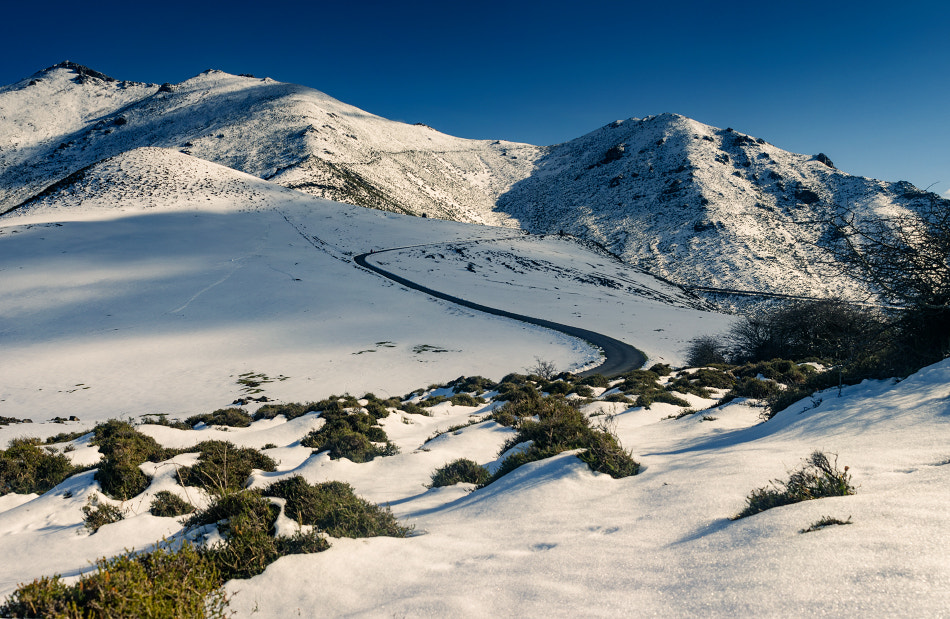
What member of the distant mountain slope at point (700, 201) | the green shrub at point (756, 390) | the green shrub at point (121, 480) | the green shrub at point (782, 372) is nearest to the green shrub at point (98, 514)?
the green shrub at point (121, 480)

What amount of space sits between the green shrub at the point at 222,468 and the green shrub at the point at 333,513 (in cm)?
194

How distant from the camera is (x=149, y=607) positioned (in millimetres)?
2566

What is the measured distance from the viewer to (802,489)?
11.9 feet

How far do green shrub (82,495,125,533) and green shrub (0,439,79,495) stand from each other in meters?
2.79

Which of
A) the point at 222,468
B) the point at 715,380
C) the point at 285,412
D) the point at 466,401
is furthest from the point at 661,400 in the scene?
the point at 285,412

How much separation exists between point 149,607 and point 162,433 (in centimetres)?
1217

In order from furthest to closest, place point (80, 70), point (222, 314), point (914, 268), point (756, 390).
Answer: point (80, 70)
point (222, 314)
point (756, 390)
point (914, 268)

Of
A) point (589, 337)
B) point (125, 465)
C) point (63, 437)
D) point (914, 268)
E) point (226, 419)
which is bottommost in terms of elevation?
point (63, 437)

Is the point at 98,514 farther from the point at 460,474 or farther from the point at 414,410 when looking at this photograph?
the point at 414,410

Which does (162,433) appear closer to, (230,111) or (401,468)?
(401,468)

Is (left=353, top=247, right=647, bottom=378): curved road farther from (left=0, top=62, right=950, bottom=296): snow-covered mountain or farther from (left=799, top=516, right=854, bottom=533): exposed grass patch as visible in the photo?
(left=0, top=62, right=950, bottom=296): snow-covered mountain

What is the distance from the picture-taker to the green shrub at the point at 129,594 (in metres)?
2.63

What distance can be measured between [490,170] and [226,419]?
169151 millimetres

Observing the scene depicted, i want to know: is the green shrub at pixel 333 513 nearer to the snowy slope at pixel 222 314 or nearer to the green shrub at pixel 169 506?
the green shrub at pixel 169 506
